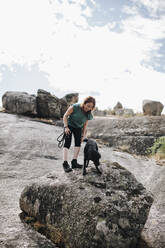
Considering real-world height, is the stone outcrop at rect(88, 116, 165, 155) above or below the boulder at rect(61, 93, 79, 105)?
below

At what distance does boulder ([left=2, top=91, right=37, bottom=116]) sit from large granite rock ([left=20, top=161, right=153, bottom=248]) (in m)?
12.9

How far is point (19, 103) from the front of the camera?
16781 millimetres

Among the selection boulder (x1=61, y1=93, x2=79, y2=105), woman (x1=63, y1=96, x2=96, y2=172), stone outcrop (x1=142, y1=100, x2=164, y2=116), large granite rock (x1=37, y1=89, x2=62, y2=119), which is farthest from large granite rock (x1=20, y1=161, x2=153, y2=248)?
boulder (x1=61, y1=93, x2=79, y2=105)

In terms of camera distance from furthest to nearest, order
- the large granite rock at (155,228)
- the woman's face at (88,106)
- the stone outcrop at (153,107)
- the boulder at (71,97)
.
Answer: the boulder at (71,97) < the stone outcrop at (153,107) < the woman's face at (88,106) < the large granite rock at (155,228)

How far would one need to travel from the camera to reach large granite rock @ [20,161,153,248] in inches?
129

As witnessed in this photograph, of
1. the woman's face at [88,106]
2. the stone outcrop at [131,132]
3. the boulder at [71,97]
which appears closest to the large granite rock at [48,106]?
the boulder at [71,97]

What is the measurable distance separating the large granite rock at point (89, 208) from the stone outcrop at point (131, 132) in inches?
325

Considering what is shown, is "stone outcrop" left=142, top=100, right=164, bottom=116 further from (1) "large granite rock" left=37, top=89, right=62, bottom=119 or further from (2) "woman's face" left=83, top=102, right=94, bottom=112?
(2) "woman's face" left=83, top=102, right=94, bottom=112

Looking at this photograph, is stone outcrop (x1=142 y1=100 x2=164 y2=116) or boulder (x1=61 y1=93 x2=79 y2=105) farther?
boulder (x1=61 y1=93 x2=79 y2=105)

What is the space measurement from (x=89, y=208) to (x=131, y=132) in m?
10.1

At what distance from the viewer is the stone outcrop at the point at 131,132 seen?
12.4m

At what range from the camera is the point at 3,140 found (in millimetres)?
9438

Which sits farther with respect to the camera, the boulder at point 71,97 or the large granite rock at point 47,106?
the boulder at point 71,97

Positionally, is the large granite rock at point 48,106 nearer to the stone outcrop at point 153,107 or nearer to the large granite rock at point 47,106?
the large granite rock at point 47,106
